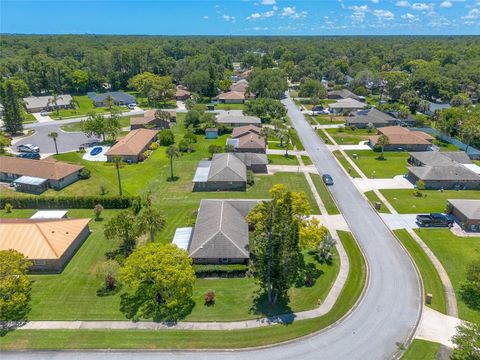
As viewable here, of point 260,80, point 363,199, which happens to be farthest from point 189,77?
point 363,199

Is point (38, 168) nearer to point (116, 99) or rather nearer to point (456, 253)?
point (456, 253)

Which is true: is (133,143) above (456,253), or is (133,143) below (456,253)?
above

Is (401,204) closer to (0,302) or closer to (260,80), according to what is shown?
(0,302)

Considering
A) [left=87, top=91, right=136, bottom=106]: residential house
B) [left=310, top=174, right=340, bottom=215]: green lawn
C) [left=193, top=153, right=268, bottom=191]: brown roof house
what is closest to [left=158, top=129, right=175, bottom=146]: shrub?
[left=193, top=153, right=268, bottom=191]: brown roof house

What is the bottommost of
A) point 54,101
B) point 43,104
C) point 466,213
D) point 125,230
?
point 466,213

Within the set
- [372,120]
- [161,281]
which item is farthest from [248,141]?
[161,281]

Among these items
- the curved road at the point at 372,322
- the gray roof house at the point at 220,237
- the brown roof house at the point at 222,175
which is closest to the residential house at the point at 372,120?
the brown roof house at the point at 222,175

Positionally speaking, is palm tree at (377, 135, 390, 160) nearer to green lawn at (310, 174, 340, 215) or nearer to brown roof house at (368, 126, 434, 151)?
brown roof house at (368, 126, 434, 151)

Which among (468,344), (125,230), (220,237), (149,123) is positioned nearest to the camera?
(468,344)
